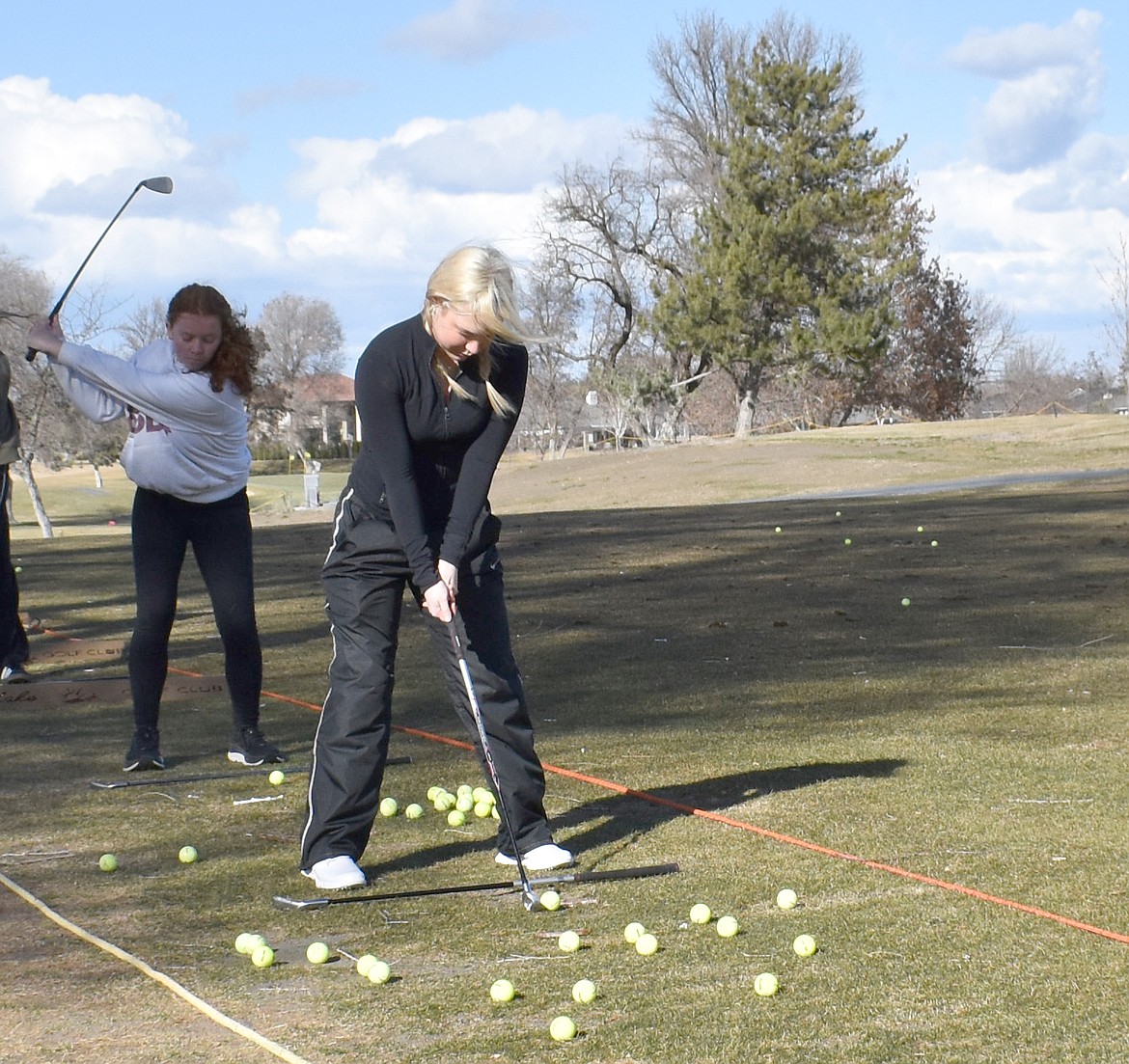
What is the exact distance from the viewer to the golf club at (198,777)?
240 inches

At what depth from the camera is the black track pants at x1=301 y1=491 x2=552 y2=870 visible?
4676 millimetres

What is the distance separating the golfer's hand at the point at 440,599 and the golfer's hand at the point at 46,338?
224 cm

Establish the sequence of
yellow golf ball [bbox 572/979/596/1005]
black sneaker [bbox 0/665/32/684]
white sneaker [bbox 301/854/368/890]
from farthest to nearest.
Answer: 1. black sneaker [bbox 0/665/32/684]
2. white sneaker [bbox 301/854/368/890]
3. yellow golf ball [bbox 572/979/596/1005]

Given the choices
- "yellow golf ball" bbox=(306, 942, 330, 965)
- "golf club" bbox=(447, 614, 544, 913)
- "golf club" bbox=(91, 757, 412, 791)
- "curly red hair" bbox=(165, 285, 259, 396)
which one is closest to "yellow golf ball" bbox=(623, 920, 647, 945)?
"golf club" bbox=(447, 614, 544, 913)

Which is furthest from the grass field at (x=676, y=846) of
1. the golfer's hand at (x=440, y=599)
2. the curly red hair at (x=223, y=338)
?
the curly red hair at (x=223, y=338)

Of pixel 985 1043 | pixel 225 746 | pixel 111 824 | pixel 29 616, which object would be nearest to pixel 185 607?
pixel 29 616

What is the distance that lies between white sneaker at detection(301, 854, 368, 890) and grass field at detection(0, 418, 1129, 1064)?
0.20 metres

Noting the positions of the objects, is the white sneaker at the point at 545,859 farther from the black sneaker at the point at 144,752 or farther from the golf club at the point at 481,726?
the black sneaker at the point at 144,752

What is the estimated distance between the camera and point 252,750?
6.46 meters

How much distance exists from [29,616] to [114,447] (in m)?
53.5

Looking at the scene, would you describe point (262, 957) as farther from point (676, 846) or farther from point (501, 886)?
point (676, 846)

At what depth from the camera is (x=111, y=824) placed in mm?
5484

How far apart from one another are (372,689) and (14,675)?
4.97 meters

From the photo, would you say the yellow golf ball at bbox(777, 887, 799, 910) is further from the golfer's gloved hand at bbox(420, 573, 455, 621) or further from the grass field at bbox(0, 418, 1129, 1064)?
the golfer's gloved hand at bbox(420, 573, 455, 621)
